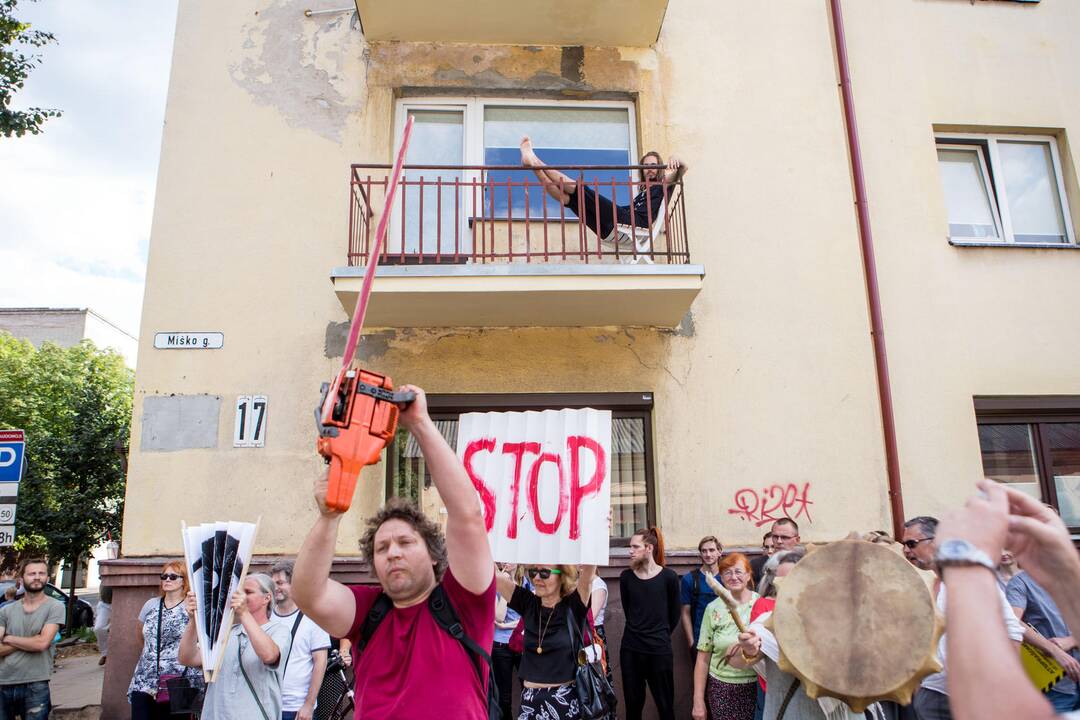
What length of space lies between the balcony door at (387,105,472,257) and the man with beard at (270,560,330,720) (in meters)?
3.70

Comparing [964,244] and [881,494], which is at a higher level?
[964,244]

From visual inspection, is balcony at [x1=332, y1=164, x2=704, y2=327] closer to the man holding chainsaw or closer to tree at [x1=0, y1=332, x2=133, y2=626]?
the man holding chainsaw

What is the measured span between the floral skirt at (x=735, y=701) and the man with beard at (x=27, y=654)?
542 cm

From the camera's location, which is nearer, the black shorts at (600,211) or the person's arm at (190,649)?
the person's arm at (190,649)

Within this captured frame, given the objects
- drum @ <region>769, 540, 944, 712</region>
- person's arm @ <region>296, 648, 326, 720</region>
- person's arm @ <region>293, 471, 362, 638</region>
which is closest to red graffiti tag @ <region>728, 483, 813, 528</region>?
person's arm @ <region>296, 648, 326, 720</region>

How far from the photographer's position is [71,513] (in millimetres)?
17578

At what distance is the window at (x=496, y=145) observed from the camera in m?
7.98

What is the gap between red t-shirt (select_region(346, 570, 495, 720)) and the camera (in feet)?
7.62

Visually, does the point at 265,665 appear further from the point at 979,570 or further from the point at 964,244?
the point at 964,244

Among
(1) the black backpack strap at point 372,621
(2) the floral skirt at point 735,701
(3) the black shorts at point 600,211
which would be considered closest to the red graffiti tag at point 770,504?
(2) the floral skirt at point 735,701

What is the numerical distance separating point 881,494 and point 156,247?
7478 mm

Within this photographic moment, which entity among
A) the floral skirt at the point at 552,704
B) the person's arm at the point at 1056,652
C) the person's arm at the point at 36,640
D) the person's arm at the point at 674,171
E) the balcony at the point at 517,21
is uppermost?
the balcony at the point at 517,21

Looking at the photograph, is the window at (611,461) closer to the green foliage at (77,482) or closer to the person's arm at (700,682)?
the person's arm at (700,682)

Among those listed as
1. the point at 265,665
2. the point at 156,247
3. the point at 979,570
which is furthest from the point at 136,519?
the point at 979,570
